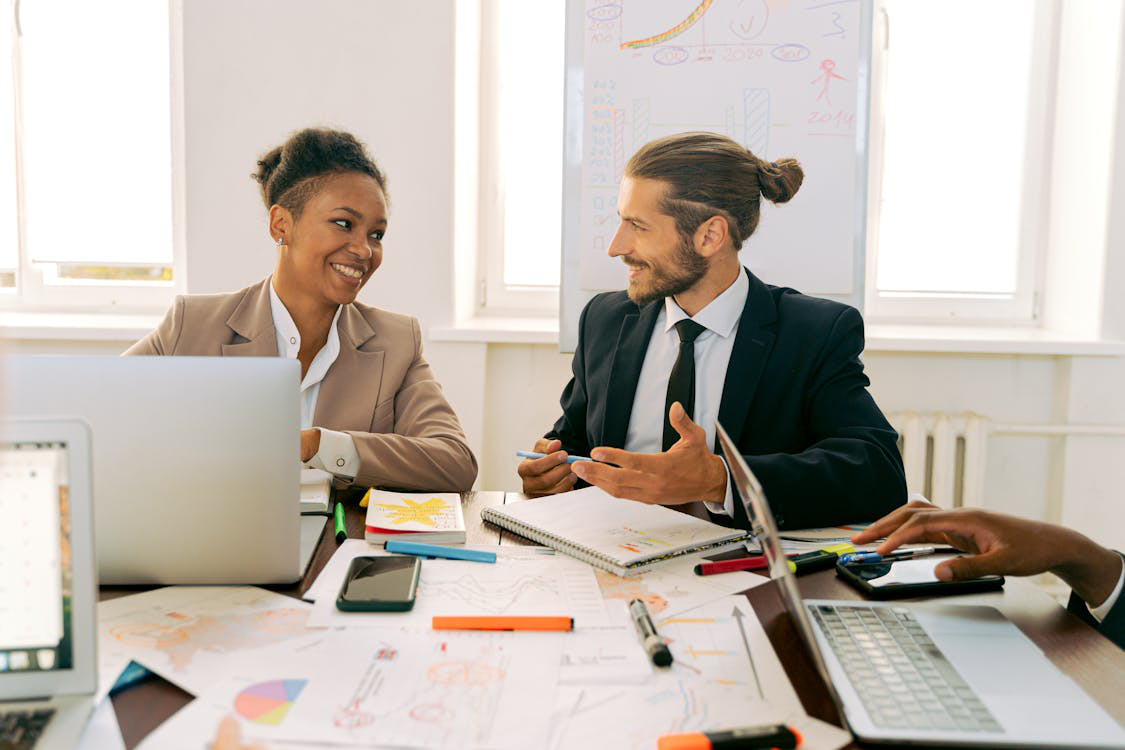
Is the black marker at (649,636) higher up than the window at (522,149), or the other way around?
the window at (522,149)

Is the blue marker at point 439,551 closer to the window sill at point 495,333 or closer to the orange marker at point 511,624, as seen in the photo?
the orange marker at point 511,624

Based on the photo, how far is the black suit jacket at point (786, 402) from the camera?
1.41 metres

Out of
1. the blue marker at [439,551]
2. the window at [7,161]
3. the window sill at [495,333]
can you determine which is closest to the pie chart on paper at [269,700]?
the blue marker at [439,551]

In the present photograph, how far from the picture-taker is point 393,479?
153cm

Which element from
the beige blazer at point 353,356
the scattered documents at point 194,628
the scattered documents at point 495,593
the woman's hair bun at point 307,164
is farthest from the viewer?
the woman's hair bun at point 307,164

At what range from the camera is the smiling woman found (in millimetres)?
1759

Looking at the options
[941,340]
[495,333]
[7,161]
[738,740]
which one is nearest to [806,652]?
[738,740]

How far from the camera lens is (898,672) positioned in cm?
85

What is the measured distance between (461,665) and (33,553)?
37cm

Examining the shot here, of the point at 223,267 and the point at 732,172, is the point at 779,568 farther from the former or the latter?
the point at 223,267

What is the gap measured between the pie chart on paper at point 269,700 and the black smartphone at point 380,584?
17cm

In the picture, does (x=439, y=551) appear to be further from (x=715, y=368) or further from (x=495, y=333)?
(x=495, y=333)

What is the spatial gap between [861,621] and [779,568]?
0.63ft

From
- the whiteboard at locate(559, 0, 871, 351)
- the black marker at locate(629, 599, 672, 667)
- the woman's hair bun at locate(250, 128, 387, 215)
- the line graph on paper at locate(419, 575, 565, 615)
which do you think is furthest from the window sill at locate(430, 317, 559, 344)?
the black marker at locate(629, 599, 672, 667)
